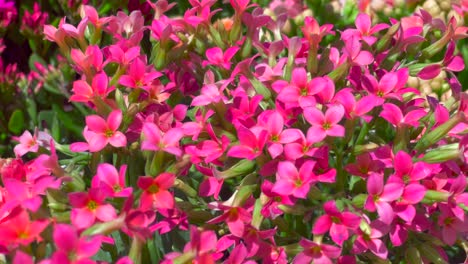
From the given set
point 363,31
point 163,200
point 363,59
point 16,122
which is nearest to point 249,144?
point 163,200

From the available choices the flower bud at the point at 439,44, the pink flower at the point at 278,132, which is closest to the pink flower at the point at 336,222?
the pink flower at the point at 278,132

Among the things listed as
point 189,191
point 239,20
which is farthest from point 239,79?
point 189,191

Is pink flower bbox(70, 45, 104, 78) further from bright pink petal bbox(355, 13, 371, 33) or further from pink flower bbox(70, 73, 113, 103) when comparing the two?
bright pink petal bbox(355, 13, 371, 33)

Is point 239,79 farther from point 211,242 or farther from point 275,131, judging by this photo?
point 211,242

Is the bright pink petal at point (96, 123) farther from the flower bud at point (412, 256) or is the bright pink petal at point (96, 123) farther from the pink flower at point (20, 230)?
the flower bud at point (412, 256)

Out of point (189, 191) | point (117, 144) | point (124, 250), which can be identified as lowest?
point (124, 250)

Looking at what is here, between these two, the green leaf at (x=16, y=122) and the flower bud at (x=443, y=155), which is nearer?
the flower bud at (x=443, y=155)

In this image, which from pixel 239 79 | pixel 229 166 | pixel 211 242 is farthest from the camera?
pixel 239 79
